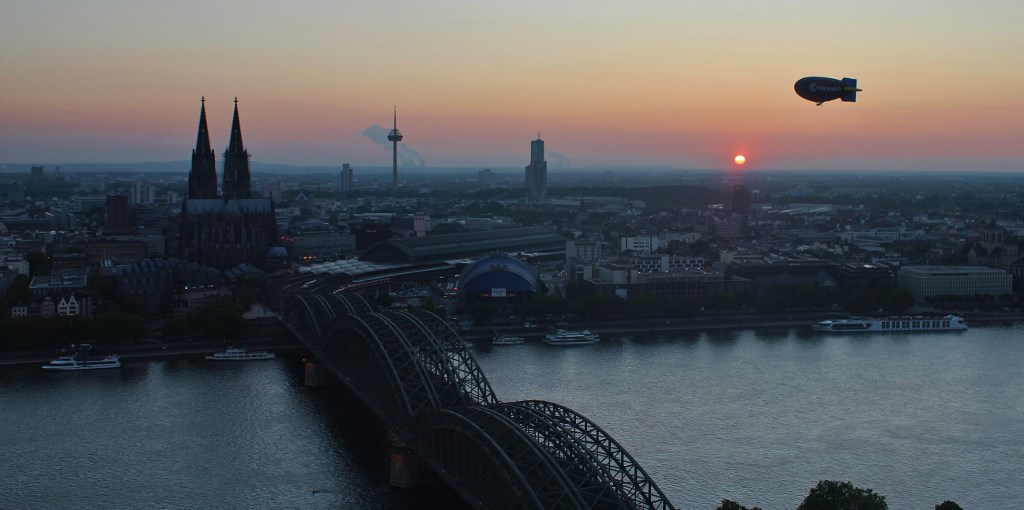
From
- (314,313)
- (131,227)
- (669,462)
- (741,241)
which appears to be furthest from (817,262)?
(131,227)

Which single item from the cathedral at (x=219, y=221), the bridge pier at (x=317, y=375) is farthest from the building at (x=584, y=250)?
the bridge pier at (x=317, y=375)

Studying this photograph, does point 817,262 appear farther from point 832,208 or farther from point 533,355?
point 832,208

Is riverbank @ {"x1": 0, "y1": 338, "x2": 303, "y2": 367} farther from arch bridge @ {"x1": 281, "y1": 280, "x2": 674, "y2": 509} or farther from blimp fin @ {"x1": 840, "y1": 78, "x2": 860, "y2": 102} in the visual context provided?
blimp fin @ {"x1": 840, "y1": 78, "x2": 860, "y2": 102}

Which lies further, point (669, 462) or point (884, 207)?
point (884, 207)

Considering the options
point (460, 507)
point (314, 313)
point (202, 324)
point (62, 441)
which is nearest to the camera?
point (460, 507)

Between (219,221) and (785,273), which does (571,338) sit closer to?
(785,273)
